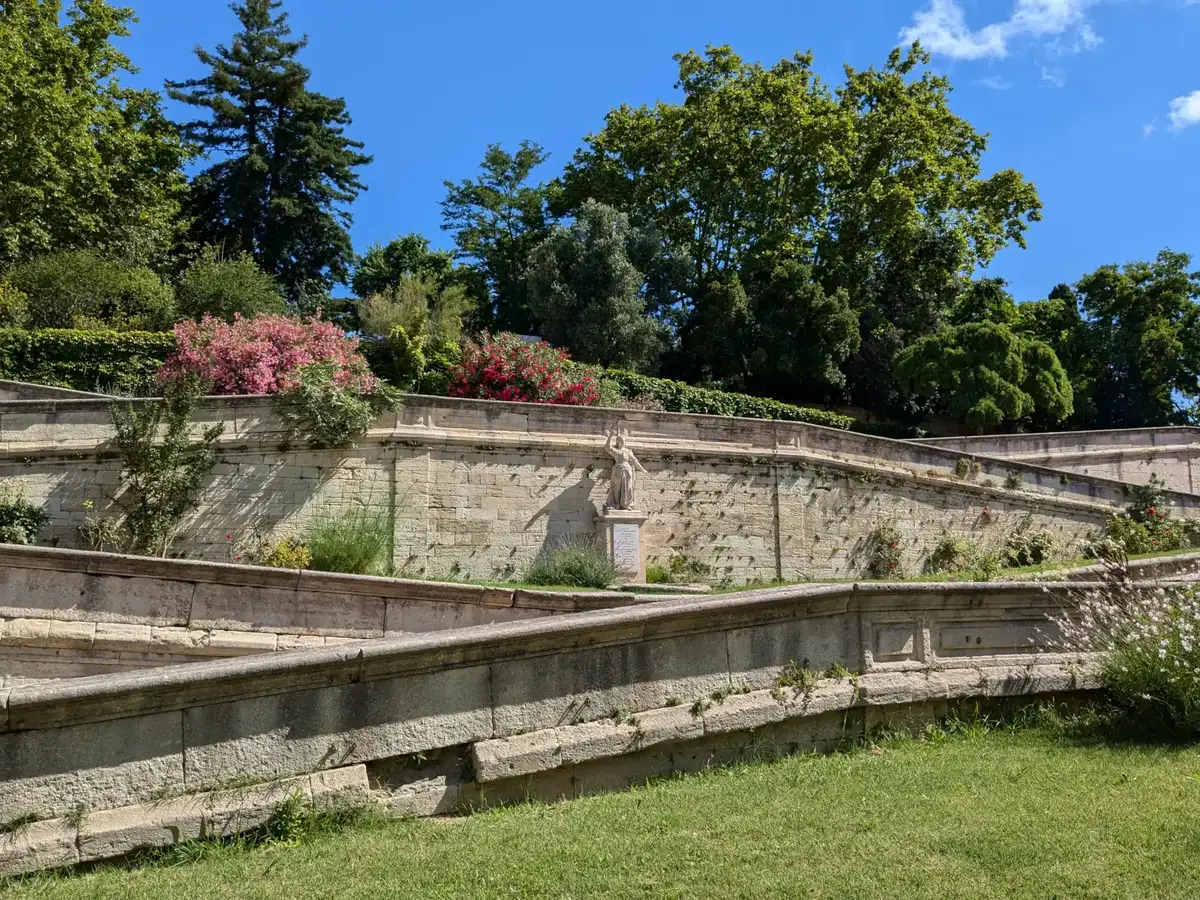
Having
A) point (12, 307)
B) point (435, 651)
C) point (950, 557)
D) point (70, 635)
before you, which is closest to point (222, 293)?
point (12, 307)

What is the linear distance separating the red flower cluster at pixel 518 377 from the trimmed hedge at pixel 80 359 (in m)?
6.13

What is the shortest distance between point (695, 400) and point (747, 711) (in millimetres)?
17172

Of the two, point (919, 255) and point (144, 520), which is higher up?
point (919, 255)

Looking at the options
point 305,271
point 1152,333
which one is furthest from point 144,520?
point 1152,333

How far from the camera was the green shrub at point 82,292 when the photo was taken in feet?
70.5

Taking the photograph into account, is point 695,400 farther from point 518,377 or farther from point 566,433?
point 566,433

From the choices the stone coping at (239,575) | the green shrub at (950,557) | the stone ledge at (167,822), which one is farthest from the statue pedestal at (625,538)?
the stone ledge at (167,822)

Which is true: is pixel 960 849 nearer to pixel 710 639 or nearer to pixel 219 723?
pixel 710 639

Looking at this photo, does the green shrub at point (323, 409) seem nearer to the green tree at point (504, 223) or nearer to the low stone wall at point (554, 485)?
the low stone wall at point (554, 485)

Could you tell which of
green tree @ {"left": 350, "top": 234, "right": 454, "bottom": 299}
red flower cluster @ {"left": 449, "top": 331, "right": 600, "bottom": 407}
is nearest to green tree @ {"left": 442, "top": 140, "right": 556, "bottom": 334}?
green tree @ {"left": 350, "top": 234, "right": 454, "bottom": 299}

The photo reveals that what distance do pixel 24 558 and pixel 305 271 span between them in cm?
2728

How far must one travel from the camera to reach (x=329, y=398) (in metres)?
12.9

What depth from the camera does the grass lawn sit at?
3316 millimetres

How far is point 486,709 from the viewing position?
4441 mm
